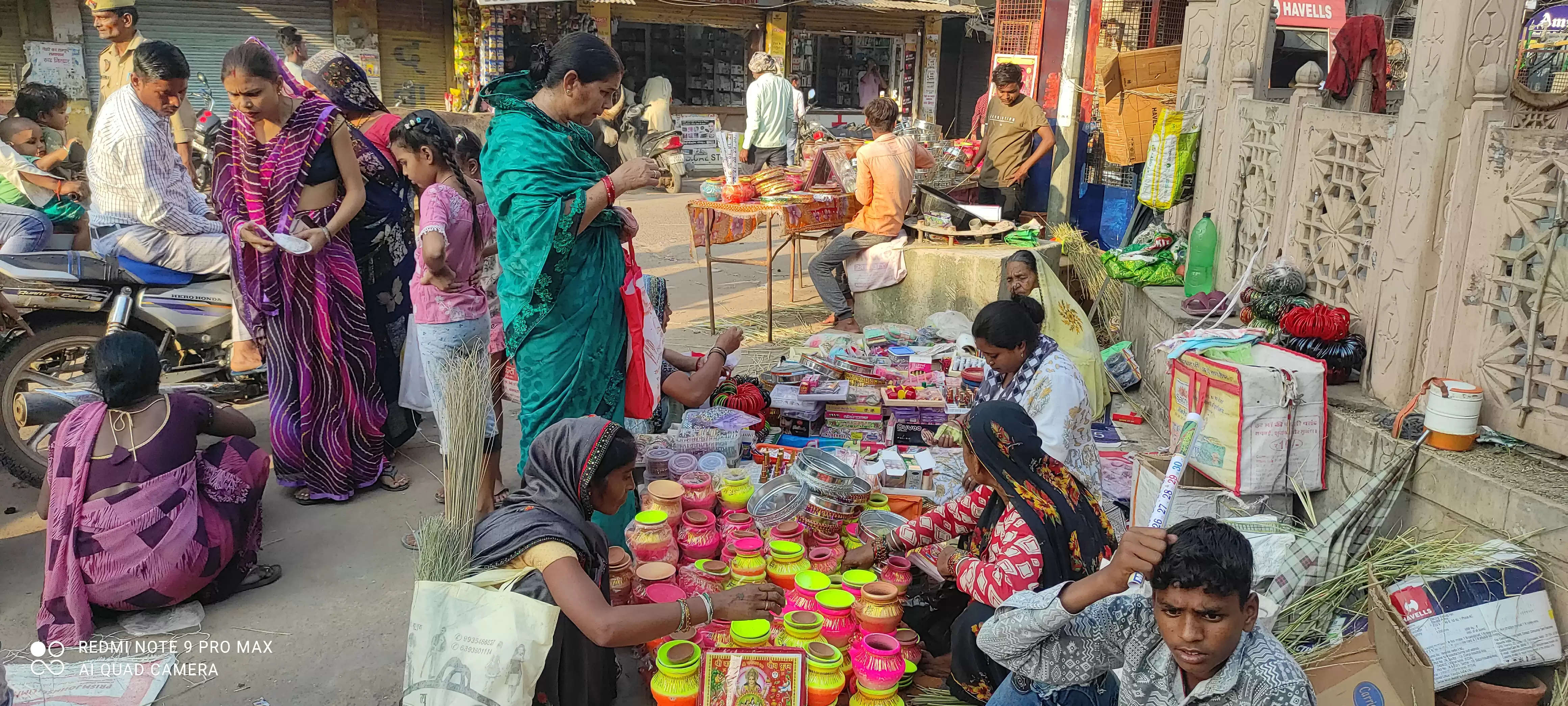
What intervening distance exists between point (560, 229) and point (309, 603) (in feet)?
5.58

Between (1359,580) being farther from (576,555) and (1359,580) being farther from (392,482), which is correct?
(392,482)

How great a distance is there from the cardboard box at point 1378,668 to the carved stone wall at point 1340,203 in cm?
167

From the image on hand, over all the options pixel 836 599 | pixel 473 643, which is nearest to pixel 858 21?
pixel 836 599

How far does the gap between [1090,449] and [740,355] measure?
358 cm

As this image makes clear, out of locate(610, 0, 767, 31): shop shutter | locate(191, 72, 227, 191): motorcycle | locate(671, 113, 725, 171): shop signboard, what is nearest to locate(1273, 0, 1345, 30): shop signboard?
locate(610, 0, 767, 31): shop shutter

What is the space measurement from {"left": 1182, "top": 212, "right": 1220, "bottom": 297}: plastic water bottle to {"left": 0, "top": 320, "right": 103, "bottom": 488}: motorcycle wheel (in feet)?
18.9

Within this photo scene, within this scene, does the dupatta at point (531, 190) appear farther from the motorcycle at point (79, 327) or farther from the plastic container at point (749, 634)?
the motorcycle at point (79, 327)

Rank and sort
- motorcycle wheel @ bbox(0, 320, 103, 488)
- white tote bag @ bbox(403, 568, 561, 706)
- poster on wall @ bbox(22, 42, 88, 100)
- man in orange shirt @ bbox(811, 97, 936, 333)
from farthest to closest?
poster on wall @ bbox(22, 42, 88, 100) < man in orange shirt @ bbox(811, 97, 936, 333) < motorcycle wheel @ bbox(0, 320, 103, 488) < white tote bag @ bbox(403, 568, 561, 706)

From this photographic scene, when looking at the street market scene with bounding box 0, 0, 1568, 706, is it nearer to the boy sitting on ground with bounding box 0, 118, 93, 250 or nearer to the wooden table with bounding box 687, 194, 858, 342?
the boy sitting on ground with bounding box 0, 118, 93, 250

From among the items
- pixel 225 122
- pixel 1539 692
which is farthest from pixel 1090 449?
pixel 225 122

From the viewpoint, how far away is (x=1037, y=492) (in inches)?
107

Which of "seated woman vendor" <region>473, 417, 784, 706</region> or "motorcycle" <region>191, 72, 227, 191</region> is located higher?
"motorcycle" <region>191, 72, 227, 191</region>

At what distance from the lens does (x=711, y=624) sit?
116 inches

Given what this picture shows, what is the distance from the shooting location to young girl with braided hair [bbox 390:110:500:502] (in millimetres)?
3848
